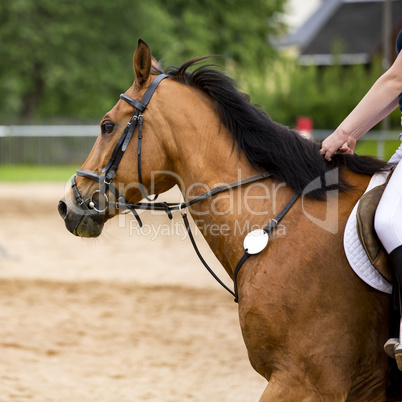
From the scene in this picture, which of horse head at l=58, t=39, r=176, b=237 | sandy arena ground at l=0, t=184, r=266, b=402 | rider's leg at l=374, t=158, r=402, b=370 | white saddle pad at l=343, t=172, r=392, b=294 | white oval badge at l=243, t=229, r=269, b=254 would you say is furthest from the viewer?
sandy arena ground at l=0, t=184, r=266, b=402

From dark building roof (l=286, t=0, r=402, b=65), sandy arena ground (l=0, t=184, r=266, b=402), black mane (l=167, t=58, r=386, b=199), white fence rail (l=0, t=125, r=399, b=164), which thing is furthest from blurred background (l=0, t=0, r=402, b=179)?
black mane (l=167, t=58, r=386, b=199)

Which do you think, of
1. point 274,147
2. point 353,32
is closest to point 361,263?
point 274,147

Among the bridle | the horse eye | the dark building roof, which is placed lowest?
the bridle

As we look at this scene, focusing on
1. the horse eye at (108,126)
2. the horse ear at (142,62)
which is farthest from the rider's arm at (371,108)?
the horse eye at (108,126)

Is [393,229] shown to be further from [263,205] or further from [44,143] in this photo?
[44,143]

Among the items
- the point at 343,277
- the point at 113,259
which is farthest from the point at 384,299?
the point at 113,259

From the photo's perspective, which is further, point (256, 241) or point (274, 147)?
point (274, 147)

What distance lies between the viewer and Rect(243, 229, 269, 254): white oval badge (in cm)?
310

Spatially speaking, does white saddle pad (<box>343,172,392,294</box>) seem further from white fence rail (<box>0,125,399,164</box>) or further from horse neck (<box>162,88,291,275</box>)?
white fence rail (<box>0,125,399,164</box>)

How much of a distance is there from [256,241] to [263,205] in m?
0.23

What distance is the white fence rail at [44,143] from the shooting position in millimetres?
27672

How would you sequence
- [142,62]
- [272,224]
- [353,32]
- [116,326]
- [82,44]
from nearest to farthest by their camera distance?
[272,224], [142,62], [116,326], [82,44], [353,32]

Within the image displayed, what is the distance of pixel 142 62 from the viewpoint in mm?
3297

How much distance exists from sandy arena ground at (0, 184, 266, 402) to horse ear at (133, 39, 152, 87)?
5.54ft
